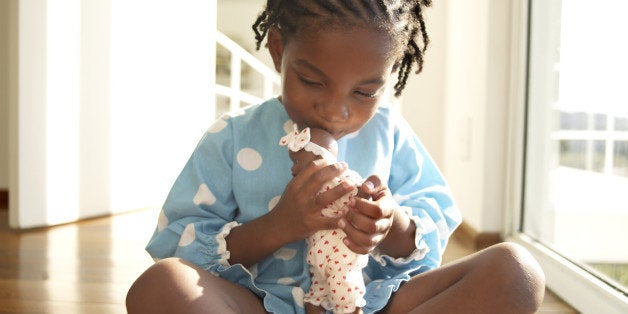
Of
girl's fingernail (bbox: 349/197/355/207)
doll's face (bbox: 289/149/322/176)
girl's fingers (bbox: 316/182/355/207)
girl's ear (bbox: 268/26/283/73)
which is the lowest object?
girl's fingernail (bbox: 349/197/355/207)

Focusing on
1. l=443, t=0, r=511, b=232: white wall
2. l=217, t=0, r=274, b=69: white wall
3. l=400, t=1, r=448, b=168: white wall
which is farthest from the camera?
l=217, t=0, r=274, b=69: white wall

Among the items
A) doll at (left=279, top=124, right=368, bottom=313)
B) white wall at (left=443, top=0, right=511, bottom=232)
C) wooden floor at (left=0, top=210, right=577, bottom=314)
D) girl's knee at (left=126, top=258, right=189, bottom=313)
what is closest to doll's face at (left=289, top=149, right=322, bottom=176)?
doll at (left=279, top=124, right=368, bottom=313)

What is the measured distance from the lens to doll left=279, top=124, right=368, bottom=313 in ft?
2.73

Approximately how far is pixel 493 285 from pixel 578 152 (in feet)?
2.67

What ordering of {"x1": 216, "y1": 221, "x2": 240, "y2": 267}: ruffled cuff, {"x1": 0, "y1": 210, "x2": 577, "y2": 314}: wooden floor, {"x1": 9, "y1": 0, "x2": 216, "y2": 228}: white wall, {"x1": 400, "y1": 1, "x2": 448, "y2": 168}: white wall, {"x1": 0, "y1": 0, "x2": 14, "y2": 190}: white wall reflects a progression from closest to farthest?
{"x1": 216, "y1": 221, "x2": 240, "y2": 267}: ruffled cuff
{"x1": 0, "y1": 210, "x2": 577, "y2": 314}: wooden floor
{"x1": 9, "y1": 0, "x2": 216, "y2": 228}: white wall
{"x1": 400, "y1": 1, "x2": 448, "y2": 168}: white wall
{"x1": 0, "y1": 0, "x2": 14, "y2": 190}: white wall

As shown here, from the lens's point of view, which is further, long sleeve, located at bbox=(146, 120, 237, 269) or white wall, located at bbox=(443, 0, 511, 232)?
white wall, located at bbox=(443, 0, 511, 232)

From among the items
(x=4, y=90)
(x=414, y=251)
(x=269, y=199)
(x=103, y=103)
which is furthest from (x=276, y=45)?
(x=4, y=90)

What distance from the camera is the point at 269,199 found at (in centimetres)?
100

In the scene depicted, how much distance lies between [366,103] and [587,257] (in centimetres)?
84

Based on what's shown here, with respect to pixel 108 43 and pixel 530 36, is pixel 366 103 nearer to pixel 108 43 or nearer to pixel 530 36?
pixel 530 36

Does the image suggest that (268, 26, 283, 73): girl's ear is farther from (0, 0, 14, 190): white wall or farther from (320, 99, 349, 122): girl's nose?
(0, 0, 14, 190): white wall

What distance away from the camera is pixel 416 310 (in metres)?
0.90

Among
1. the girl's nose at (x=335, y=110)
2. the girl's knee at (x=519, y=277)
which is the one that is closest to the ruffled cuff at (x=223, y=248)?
the girl's nose at (x=335, y=110)

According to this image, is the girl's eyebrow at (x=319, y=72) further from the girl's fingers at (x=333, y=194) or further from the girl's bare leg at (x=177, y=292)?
the girl's bare leg at (x=177, y=292)
